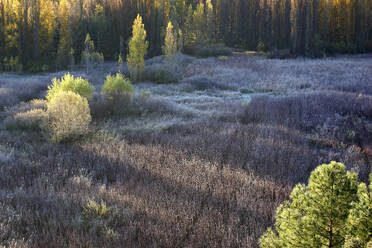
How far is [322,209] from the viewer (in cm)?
161

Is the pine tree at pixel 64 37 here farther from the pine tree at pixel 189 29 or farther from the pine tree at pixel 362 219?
the pine tree at pixel 362 219

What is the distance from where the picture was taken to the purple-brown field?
333cm

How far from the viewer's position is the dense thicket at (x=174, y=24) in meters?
39.2

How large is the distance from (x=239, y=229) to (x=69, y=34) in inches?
1710

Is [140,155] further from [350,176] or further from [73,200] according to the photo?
[350,176]

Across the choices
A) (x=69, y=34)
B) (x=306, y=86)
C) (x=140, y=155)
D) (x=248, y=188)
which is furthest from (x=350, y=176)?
(x=69, y=34)

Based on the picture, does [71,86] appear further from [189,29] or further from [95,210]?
[189,29]

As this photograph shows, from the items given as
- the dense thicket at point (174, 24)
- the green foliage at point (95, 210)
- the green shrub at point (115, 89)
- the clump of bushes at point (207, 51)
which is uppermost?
the dense thicket at point (174, 24)

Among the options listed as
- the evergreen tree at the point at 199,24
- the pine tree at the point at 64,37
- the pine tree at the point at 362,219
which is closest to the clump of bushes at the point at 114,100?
the pine tree at the point at 362,219

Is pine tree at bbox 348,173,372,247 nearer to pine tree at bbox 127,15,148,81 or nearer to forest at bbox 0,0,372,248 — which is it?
forest at bbox 0,0,372,248

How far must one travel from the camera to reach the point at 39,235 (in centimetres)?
319

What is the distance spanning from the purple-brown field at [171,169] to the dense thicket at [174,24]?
28.2 m

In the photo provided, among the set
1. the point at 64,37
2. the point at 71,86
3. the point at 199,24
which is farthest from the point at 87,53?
the point at 199,24

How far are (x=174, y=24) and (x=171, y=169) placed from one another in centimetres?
4465
